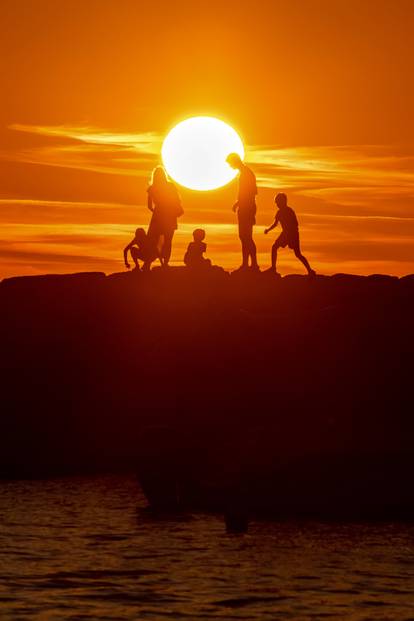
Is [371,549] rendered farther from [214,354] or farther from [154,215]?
[154,215]

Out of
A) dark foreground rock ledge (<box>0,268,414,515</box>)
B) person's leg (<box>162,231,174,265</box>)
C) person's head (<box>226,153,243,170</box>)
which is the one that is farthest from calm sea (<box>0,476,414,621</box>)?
person's leg (<box>162,231,174,265</box>)

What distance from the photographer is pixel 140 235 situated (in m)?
36.3

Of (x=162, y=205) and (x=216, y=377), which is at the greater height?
(x=162, y=205)

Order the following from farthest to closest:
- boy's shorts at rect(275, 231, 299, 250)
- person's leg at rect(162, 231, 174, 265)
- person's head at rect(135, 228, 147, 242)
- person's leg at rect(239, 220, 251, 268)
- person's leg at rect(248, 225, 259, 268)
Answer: person's head at rect(135, 228, 147, 242) → person's leg at rect(162, 231, 174, 265) → boy's shorts at rect(275, 231, 299, 250) → person's leg at rect(248, 225, 259, 268) → person's leg at rect(239, 220, 251, 268)

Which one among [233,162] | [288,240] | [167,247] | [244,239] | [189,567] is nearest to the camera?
[189,567]

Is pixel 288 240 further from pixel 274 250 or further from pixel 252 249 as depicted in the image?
pixel 252 249

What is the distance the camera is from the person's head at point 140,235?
36.2 m

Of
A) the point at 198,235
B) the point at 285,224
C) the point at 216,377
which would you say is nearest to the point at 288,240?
the point at 285,224

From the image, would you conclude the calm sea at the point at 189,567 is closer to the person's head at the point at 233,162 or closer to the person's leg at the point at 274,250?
the person's head at the point at 233,162

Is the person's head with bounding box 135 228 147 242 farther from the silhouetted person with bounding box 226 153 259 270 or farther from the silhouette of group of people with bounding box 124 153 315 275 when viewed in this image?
the silhouetted person with bounding box 226 153 259 270

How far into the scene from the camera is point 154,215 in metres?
35.5

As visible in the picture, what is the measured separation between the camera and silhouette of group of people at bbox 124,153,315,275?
34312 mm

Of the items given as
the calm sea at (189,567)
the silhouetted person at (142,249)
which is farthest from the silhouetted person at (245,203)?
the calm sea at (189,567)

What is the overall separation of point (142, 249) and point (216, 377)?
15.2 ft
